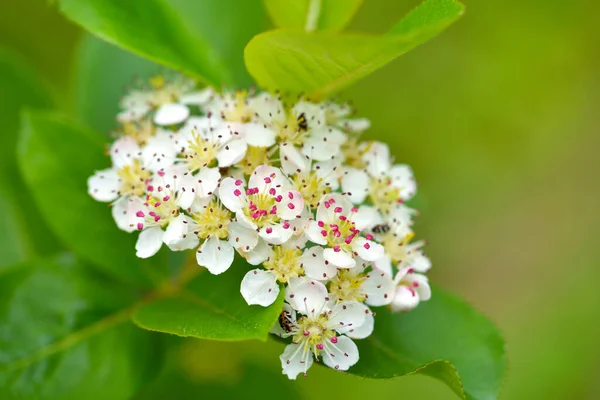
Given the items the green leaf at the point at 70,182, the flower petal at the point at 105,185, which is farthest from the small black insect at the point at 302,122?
the green leaf at the point at 70,182

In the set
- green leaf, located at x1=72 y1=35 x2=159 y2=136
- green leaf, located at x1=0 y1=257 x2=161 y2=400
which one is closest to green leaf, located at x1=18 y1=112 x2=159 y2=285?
green leaf, located at x1=0 y1=257 x2=161 y2=400

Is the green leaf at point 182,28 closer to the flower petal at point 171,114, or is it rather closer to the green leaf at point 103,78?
the flower petal at point 171,114

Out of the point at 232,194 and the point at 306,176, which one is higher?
the point at 306,176

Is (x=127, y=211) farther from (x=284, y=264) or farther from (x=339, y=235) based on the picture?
(x=339, y=235)

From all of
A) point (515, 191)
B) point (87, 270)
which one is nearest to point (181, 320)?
point (87, 270)

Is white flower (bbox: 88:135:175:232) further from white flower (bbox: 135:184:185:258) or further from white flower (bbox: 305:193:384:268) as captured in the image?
white flower (bbox: 305:193:384:268)

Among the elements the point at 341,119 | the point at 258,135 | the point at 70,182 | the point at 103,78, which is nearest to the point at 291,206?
the point at 258,135
